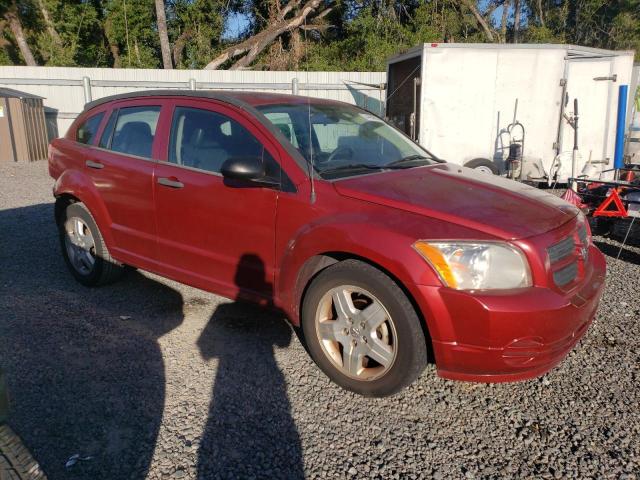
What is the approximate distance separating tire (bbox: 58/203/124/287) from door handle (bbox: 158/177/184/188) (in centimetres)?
108

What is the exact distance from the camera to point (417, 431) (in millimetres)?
2852

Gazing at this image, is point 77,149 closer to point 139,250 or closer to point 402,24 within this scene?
point 139,250

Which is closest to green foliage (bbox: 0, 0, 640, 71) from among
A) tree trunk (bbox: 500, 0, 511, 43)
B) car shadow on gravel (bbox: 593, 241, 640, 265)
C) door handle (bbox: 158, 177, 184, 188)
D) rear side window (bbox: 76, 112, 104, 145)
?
tree trunk (bbox: 500, 0, 511, 43)

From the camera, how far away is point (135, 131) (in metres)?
4.41

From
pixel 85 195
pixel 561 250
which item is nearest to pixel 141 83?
pixel 85 195

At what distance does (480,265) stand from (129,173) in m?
2.87

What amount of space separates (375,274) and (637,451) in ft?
5.19

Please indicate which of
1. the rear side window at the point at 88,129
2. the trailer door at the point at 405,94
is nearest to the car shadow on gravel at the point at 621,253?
the trailer door at the point at 405,94

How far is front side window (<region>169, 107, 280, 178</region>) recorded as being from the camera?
3.63 meters

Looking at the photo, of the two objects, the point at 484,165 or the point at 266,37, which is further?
the point at 266,37

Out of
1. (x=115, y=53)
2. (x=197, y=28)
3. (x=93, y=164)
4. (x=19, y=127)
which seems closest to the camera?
(x=93, y=164)

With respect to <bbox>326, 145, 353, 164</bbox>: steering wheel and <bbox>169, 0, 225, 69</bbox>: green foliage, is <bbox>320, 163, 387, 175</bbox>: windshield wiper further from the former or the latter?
<bbox>169, 0, 225, 69</bbox>: green foliage

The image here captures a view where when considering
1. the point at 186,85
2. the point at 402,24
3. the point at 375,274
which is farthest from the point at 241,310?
the point at 402,24

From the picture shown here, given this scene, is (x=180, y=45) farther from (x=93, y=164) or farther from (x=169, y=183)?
(x=169, y=183)
